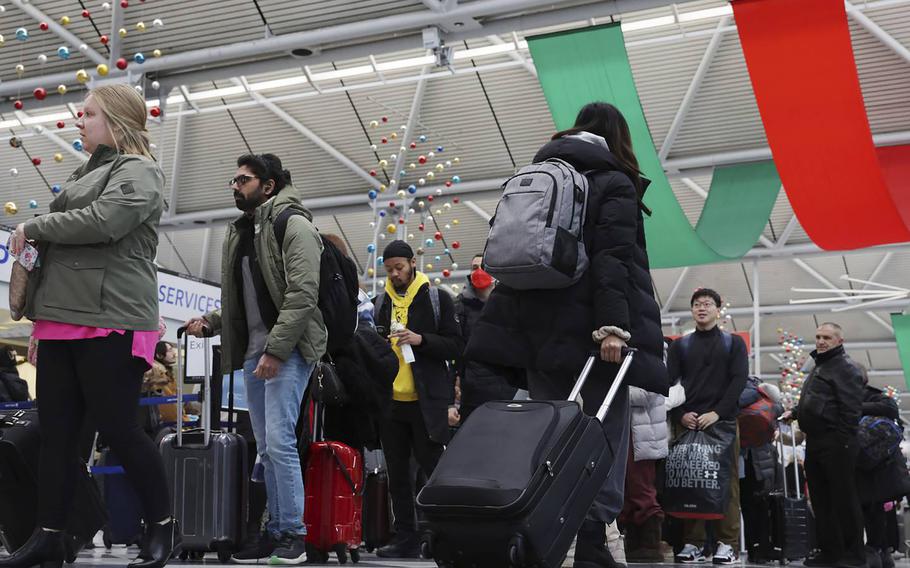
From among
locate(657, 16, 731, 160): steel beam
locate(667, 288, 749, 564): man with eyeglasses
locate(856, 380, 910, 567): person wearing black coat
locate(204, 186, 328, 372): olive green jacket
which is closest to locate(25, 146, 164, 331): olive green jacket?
locate(204, 186, 328, 372): olive green jacket

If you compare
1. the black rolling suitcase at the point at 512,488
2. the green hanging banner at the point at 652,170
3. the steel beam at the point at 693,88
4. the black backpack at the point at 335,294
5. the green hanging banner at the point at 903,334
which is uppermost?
the steel beam at the point at 693,88

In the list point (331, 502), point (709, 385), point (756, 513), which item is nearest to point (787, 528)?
point (756, 513)

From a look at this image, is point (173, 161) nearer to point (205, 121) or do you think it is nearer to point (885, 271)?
point (205, 121)

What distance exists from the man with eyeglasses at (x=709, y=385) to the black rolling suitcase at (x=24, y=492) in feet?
11.6

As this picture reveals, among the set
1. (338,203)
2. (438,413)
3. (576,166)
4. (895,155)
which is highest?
(338,203)

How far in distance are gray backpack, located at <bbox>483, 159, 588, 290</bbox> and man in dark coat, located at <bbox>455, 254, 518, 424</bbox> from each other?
6.49 ft

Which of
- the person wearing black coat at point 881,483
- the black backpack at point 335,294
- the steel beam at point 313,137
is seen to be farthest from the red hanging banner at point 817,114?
the steel beam at point 313,137

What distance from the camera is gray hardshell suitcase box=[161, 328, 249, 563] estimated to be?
4.30 m

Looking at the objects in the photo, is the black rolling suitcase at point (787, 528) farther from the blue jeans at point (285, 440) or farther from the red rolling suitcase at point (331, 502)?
the blue jeans at point (285, 440)

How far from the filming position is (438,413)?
5379 millimetres

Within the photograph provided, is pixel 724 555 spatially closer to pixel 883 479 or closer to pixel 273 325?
pixel 883 479

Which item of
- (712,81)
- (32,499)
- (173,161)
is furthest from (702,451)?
(173,161)

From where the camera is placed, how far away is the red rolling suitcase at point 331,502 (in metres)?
4.61

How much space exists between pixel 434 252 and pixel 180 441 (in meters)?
17.7
